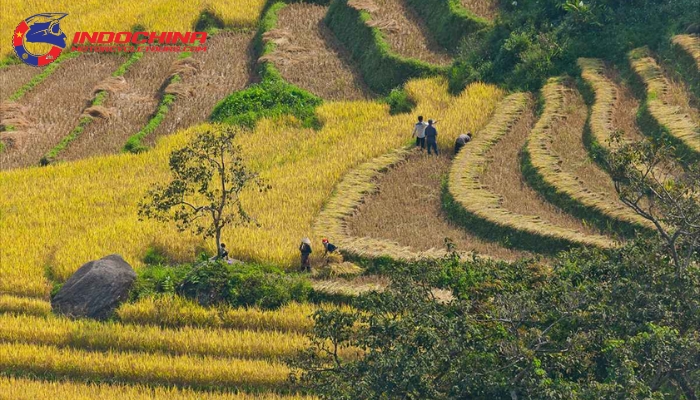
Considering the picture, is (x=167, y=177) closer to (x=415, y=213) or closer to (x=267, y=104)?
(x=267, y=104)

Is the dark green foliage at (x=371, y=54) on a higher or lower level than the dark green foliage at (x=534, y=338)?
higher

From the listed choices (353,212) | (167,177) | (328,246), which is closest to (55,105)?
(167,177)

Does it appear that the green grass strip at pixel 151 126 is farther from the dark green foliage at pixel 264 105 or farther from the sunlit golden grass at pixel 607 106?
the sunlit golden grass at pixel 607 106

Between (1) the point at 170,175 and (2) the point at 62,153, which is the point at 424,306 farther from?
(2) the point at 62,153

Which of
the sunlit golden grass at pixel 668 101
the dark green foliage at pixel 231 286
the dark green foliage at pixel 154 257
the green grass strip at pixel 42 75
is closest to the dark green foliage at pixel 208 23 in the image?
the green grass strip at pixel 42 75

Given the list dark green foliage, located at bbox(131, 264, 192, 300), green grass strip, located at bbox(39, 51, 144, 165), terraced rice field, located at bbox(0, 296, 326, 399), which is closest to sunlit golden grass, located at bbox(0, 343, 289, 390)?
terraced rice field, located at bbox(0, 296, 326, 399)

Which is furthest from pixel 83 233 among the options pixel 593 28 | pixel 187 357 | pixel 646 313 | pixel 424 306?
pixel 593 28

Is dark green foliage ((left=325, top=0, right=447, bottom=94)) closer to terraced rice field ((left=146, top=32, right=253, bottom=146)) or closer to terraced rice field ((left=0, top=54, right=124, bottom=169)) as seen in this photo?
terraced rice field ((left=146, top=32, right=253, bottom=146))
